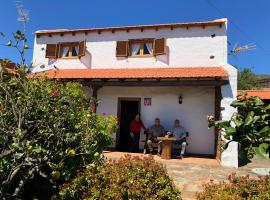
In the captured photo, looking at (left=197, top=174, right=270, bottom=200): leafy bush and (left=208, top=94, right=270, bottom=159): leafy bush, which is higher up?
(left=208, top=94, right=270, bottom=159): leafy bush

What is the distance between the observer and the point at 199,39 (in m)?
13.2

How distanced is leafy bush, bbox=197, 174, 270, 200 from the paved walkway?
205cm

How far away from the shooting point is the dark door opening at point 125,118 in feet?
46.2

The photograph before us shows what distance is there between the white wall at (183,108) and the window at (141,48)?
180 centimetres

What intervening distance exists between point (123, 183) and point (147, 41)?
11065 mm

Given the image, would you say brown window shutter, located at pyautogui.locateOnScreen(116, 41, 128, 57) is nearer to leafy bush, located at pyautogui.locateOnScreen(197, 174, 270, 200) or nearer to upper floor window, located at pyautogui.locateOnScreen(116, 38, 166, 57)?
upper floor window, located at pyautogui.locateOnScreen(116, 38, 166, 57)

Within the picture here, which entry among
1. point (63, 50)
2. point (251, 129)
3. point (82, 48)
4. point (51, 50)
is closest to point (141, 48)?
point (82, 48)

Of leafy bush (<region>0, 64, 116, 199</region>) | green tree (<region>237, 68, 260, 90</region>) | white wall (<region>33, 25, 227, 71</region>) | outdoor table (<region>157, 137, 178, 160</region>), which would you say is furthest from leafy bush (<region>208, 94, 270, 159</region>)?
green tree (<region>237, 68, 260, 90</region>)

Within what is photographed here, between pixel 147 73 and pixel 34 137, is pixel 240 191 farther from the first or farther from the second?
pixel 147 73

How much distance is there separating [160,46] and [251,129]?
11402 mm

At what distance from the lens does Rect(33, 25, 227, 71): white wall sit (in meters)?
13.0

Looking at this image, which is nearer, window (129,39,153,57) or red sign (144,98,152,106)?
red sign (144,98,152,106)

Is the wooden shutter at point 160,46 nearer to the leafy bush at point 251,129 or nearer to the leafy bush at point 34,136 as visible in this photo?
the leafy bush at point 34,136

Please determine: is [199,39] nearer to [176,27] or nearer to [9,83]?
[176,27]
